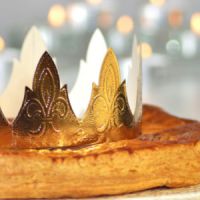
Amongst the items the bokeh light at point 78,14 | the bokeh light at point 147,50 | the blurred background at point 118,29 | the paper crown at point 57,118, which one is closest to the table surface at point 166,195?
the paper crown at point 57,118

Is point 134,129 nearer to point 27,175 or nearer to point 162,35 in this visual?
point 27,175

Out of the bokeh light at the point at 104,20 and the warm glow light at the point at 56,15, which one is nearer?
the warm glow light at the point at 56,15

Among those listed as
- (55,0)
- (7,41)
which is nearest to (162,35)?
(55,0)

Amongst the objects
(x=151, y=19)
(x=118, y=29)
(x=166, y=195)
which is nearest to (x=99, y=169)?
(x=166, y=195)

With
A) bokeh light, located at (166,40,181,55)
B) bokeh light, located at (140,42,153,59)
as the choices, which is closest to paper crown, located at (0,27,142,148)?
bokeh light, located at (166,40,181,55)

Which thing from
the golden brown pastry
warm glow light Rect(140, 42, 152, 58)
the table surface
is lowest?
the table surface

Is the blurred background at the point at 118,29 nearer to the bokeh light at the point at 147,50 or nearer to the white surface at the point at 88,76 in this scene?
the bokeh light at the point at 147,50

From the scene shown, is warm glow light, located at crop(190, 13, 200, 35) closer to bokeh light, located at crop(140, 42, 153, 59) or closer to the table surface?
bokeh light, located at crop(140, 42, 153, 59)
